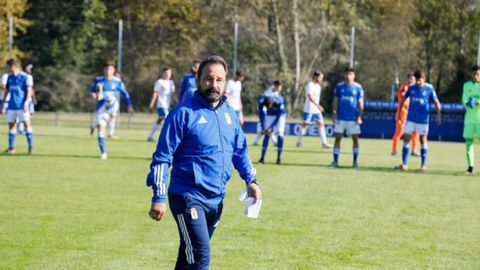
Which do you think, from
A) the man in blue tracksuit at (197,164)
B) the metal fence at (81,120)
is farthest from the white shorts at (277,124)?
the metal fence at (81,120)

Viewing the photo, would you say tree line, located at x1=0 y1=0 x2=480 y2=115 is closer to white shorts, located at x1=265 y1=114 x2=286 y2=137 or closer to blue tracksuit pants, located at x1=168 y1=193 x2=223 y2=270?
white shorts, located at x1=265 y1=114 x2=286 y2=137

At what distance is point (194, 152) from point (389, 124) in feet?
92.8

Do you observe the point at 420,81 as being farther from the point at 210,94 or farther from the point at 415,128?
the point at 210,94

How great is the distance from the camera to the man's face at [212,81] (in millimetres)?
6586

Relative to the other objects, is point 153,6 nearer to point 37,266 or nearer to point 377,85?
point 377,85

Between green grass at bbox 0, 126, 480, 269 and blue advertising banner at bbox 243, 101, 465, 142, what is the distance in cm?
1510

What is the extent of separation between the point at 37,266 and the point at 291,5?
4027 cm

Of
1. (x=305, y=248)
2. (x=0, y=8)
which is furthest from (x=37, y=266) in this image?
(x=0, y=8)

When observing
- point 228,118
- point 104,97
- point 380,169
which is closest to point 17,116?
point 104,97

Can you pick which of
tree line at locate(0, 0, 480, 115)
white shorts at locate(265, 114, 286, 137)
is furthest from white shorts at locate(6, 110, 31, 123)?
tree line at locate(0, 0, 480, 115)

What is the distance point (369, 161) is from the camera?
70.5ft

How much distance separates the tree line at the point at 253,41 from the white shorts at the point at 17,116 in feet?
77.5

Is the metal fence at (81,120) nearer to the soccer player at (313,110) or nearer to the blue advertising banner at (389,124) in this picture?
the blue advertising banner at (389,124)

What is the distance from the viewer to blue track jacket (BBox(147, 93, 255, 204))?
6.46 meters
